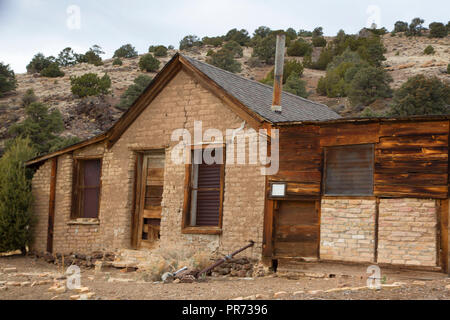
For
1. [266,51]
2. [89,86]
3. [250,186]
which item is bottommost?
[250,186]

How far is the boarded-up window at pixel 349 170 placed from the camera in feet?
36.9

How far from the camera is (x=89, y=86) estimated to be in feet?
133

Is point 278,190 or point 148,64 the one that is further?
point 148,64

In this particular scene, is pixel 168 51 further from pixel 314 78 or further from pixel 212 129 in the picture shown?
pixel 212 129

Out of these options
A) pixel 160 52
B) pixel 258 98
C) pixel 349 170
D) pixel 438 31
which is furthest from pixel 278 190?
pixel 438 31

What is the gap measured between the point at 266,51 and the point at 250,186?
40.3m

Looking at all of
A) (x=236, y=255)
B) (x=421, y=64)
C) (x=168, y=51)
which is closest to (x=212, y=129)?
(x=236, y=255)

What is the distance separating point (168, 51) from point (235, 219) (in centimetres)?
4936

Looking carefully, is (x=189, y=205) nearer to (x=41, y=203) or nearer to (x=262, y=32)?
(x=41, y=203)

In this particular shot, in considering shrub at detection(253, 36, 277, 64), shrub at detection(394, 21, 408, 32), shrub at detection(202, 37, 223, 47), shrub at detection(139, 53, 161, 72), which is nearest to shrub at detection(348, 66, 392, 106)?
shrub at detection(253, 36, 277, 64)

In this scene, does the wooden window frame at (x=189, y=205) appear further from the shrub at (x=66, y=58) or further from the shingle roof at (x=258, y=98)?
the shrub at (x=66, y=58)

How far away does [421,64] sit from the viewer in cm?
4462

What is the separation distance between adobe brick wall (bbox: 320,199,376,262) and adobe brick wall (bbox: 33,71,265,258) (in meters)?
1.42

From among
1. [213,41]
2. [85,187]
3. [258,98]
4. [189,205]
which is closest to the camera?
[189,205]
